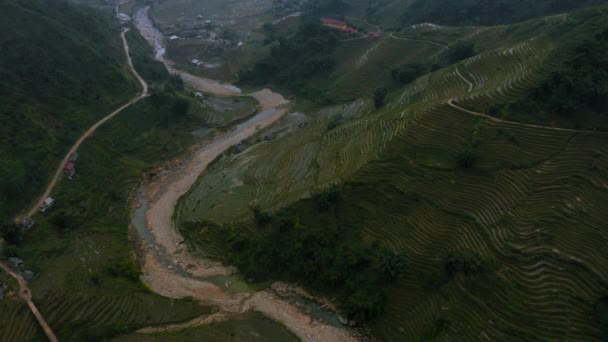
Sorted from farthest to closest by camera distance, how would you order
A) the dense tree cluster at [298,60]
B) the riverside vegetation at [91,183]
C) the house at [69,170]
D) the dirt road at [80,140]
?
the dense tree cluster at [298,60] → the house at [69,170] → the dirt road at [80,140] → the riverside vegetation at [91,183]

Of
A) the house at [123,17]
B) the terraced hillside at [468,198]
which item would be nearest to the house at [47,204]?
the terraced hillside at [468,198]

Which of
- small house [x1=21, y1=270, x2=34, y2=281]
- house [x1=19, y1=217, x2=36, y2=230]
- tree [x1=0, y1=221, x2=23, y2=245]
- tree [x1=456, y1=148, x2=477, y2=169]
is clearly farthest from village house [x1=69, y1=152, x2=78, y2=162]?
tree [x1=456, y1=148, x2=477, y2=169]

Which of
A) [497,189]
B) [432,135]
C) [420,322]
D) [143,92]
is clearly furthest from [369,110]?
[143,92]

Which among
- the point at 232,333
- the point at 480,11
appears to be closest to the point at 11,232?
the point at 232,333

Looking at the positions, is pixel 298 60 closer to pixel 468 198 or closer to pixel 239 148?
pixel 239 148

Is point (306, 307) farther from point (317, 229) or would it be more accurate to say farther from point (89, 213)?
point (89, 213)

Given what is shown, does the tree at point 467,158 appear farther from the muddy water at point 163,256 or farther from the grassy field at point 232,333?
the muddy water at point 163,256
